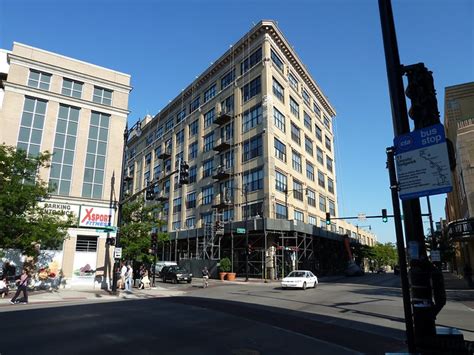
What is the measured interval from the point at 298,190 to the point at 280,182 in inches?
194

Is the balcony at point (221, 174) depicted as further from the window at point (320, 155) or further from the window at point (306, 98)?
the window at point (320, 155)

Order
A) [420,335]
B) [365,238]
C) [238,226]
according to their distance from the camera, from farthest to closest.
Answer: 1. [365,238]
2. [238,226]
3. [420,335]

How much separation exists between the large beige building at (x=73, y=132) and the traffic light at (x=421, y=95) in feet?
81.2

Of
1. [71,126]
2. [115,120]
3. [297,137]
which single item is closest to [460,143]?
[297,137]

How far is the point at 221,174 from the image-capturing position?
4538 centimetres

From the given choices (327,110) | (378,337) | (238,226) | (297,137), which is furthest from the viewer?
(327,110)

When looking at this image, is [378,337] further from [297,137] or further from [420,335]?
[297,137]

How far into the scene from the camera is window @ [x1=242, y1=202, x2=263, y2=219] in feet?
132

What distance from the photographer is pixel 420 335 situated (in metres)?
4.70

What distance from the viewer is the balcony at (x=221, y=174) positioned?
148 ft

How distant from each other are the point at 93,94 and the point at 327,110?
4690 centimetres

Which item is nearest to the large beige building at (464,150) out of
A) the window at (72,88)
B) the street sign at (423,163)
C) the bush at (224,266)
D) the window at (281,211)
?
the window at (281,211)

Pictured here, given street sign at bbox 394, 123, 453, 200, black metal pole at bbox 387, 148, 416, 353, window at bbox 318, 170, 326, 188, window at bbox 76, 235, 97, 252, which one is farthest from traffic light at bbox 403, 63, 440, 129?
window at bbox 318, 170, 326, 188

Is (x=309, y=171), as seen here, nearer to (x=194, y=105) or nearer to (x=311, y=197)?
(x=311, y=197)
